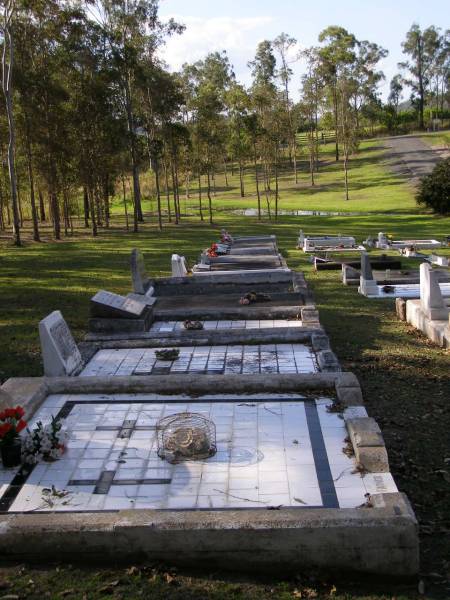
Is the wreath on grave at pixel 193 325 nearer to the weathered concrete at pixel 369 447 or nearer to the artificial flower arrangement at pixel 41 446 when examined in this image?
the artificial flower arrangement at pixel 41 446

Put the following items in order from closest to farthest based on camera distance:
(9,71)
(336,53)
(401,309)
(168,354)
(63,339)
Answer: (63,339) < (168,354) < (401,309) < (9,71) < (336,53)

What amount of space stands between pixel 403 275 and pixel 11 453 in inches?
612

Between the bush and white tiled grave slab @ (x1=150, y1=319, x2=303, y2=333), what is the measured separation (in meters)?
31.0

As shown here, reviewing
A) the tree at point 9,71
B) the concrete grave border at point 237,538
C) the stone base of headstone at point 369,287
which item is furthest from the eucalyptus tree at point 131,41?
the concrete grave border at point 237,538

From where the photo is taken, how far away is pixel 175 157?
39281mm

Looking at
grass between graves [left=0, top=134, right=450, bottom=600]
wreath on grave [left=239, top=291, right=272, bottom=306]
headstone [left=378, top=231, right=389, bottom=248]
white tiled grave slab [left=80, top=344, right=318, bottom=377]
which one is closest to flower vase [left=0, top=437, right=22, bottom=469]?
grass between graves [left=0, top=134, right=450, bottom=600]

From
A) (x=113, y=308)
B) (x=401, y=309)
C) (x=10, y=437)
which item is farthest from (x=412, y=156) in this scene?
(x=10, y=437)

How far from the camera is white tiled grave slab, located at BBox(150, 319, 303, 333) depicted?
1269 centimetres

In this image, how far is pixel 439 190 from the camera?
4106 centimetres

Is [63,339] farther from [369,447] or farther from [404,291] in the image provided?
[404,291]

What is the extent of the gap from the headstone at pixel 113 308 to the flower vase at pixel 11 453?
5.87 metres

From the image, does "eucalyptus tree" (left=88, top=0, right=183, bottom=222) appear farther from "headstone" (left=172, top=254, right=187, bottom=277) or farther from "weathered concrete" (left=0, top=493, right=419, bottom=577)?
"weathered concrete" (left=0, top=493, right=419, bottom=577)

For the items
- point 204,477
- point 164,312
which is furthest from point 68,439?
point 164,312

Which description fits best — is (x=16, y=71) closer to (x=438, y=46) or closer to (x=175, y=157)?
(x=175, y=157)
